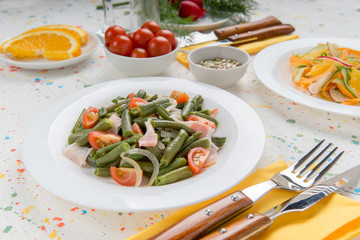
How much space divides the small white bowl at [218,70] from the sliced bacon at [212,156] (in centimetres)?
58

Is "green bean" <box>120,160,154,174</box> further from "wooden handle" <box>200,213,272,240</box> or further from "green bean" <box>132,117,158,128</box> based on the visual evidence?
"wooden handle" <box>200,213,272,240</box>

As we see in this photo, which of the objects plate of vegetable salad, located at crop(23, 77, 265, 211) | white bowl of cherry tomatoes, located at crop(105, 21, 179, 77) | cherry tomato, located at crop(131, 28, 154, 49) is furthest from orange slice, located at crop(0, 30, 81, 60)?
plate of vegetable salad, located at crop(23, 77, 265, 211)

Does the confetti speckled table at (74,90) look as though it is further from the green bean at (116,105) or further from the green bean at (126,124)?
the green bean at (116,105)

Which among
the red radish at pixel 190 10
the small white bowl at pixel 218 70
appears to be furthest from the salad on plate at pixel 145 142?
the red radish at pixel 190 10

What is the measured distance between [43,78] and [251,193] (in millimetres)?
1481

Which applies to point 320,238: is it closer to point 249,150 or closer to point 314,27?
point 249,150

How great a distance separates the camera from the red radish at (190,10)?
264 cm

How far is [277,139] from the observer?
1588mm

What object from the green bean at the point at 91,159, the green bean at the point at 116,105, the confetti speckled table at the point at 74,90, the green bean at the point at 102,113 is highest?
the green bean at the point at 102,113

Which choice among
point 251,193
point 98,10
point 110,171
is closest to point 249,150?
point 251,193

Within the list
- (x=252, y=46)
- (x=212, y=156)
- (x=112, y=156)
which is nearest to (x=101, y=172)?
(x=112, y=156)

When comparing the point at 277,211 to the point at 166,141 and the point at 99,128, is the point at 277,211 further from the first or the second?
the point at 99,128

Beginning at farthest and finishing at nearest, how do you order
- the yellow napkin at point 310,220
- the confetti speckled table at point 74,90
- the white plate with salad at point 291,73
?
the white plate with salad at point 291,73, the confetti speckled table at point 74,90, the yellow napkin at point 310,220

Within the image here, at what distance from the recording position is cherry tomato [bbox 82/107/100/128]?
1451 millimetres
